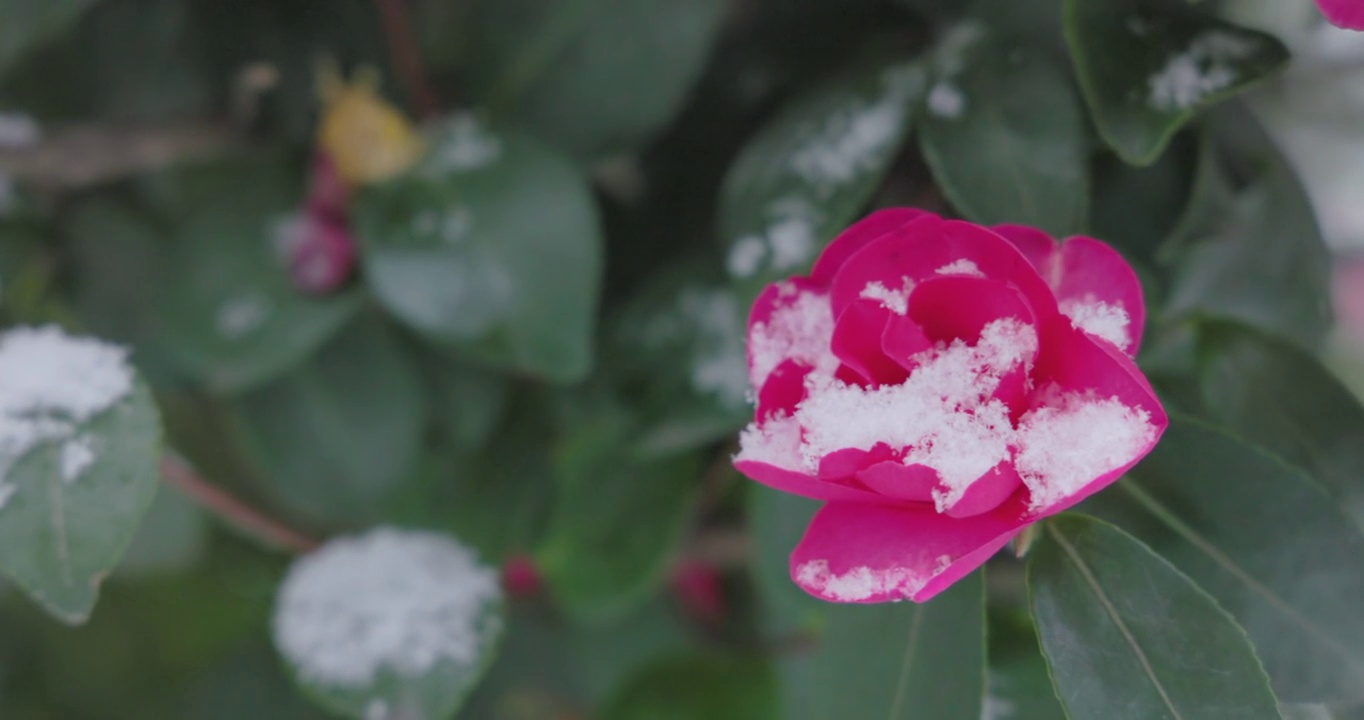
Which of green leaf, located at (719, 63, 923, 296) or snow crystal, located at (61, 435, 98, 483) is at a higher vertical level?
green leaf, located at (719, 63, 923, 296)

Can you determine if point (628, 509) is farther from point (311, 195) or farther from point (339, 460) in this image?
point (311, 195)

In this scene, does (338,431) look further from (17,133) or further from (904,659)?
(904,659)

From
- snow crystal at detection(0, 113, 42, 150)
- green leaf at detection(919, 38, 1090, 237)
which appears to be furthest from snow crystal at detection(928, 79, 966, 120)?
snow crystal at detection(0, 113, 42, 150)

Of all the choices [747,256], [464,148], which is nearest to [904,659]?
[747,256]

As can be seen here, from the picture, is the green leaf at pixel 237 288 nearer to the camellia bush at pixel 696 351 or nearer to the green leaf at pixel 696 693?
the camellia bush at pixel 696 351

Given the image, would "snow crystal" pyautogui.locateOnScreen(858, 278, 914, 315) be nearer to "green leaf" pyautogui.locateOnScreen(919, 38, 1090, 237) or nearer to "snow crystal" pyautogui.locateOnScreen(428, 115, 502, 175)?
"green leaf" pyautogui.locateOnScreen(919, 38, 1090, 237)

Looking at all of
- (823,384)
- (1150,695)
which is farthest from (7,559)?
(1150,695)
